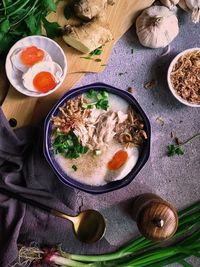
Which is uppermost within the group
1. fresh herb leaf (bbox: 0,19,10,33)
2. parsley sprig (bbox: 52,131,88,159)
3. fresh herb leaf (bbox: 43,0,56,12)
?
fresh herb leaf (bbox: 43,0,56,12)

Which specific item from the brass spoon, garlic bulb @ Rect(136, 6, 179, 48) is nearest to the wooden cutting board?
garlic bulb @ Rect(136, 6, 179, 48)

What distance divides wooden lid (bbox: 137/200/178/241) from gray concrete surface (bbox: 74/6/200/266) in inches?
5.5

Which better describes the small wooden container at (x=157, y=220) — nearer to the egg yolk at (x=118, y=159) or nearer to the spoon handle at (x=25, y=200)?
the egg yolk at (x=118, y=159)

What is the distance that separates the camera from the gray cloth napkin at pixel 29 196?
4.56ft

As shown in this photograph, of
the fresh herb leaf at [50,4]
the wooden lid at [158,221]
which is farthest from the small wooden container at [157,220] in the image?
the fresh herb leaf at [50,4]

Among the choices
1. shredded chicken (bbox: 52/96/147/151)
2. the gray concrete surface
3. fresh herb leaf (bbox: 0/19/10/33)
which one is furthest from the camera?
the gray concrete surface

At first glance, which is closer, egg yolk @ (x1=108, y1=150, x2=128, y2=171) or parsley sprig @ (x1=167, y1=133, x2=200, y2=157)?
egg yolk @ (x1=108, y1=150, x2=128, y2=171)

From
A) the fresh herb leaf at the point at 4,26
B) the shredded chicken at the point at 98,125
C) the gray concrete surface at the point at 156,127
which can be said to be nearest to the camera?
the fresh herb leaf at the point at 4,26

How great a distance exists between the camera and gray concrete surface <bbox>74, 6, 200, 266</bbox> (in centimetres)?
148

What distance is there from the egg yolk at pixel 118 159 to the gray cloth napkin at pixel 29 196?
146mm

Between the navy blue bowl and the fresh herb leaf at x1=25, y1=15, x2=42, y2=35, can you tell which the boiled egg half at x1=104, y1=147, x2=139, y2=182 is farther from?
the fresh herb leaf at x1=25, y1=15, x2=42, y2=35

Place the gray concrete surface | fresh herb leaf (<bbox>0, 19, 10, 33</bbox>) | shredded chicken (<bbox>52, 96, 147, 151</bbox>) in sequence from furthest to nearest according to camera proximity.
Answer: the gray concrete surface
shredded chicken (<bbox>52, 96, 147, 151</bbox>)
fresh herb leaf (<bbox>0, 19, 10, 33</bbox>)

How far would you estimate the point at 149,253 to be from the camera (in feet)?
5.06

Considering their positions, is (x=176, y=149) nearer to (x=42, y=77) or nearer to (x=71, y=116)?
(x=71, y=116)
